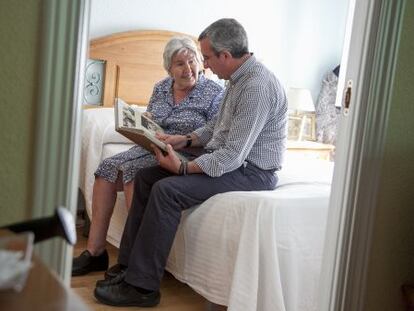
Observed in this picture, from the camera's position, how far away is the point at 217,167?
1789 millimetres

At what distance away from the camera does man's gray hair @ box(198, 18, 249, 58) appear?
1.90 m

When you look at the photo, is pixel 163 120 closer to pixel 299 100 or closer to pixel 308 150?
pixel 308 150

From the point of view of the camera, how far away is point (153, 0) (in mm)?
3273

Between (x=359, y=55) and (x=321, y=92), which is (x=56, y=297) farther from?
(x=321, y=92)

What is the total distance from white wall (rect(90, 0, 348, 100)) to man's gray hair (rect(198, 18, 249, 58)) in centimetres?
145

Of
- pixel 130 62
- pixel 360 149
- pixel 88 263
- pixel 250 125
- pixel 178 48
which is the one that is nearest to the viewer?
pixel 360 149

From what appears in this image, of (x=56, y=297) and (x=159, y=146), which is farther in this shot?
(x=159, y=146)

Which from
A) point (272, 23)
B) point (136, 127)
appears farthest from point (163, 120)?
point (272, 23)

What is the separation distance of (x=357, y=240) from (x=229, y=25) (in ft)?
3.30

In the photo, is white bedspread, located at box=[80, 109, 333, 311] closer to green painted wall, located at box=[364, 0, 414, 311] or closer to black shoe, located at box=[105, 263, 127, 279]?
black shoe, located at box=[105, 263, 127, 279]

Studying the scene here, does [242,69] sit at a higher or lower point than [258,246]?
higher

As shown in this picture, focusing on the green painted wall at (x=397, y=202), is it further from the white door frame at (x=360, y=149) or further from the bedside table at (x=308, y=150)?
the bedside table at (x=308, y=150)

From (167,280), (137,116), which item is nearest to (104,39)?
(137,116)

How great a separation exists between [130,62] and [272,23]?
1212 mm
